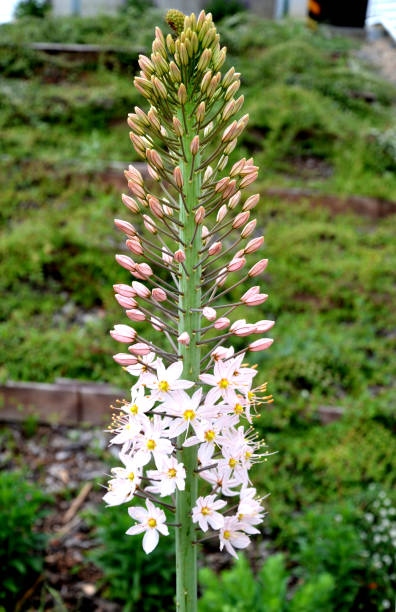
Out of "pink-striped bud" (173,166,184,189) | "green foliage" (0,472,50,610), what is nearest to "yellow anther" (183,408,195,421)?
"pink-striped bud" (173,166,184,189)

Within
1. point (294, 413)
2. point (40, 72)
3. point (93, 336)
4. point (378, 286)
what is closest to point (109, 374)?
point (93, 336)

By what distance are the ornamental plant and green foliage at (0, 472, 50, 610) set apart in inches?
85.8

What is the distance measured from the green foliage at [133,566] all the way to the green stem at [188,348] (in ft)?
6.31

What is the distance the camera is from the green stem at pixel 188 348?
5.36 feet

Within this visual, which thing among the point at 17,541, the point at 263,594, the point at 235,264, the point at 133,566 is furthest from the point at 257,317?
the point at 235,264

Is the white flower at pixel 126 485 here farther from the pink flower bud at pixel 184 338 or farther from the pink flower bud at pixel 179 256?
the pink flower bud at pixel 179 256

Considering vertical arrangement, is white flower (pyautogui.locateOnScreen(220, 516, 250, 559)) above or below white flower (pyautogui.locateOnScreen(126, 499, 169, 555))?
below

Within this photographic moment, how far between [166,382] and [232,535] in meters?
0.49

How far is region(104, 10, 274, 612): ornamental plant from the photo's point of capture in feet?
4.89

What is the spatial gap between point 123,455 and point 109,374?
3.96m

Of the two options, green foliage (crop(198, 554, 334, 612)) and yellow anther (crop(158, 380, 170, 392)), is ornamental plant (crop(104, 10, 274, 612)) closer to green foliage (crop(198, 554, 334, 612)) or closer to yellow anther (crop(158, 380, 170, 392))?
yellow anther (crop(158, 380, 170, 392))

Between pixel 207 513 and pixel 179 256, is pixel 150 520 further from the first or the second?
pixel 179 256

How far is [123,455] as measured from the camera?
1534 mm

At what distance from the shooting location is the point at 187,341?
1.58 meters
